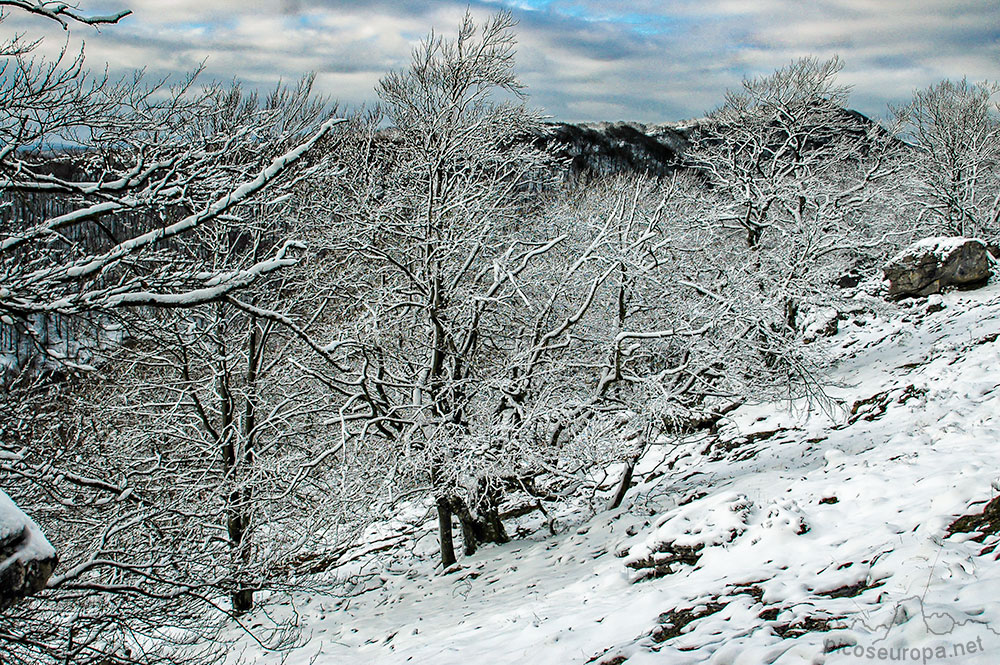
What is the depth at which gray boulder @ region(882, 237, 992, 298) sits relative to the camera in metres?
16.8

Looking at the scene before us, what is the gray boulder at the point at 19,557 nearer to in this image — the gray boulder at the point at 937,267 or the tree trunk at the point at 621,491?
the tree trunk at the point at 621,491

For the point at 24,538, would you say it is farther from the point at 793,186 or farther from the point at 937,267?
the point at 937,267

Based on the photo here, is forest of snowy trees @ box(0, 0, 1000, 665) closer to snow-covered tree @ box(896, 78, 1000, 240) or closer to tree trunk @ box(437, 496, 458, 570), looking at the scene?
tree trunk @ box(437, 496, 458, 570)

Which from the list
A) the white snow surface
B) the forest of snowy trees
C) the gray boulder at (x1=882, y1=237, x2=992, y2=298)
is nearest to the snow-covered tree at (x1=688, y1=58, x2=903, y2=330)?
the gray boulder at (x1=882, y1=237, x2=992, y2=298)

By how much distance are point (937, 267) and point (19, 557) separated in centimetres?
2032

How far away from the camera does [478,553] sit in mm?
10039

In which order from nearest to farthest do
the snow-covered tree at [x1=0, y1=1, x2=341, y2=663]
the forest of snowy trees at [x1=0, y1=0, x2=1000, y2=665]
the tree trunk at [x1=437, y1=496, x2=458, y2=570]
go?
1. the snow-covered tree at [x1=0, y1=1, x2=341, y2=663]
2. the forest of snowy trees at [x1=0, y1=0, x2=1000, y2=665]
3. the tree trunk at [x1=437, y1=496, x2=458, y2=570]

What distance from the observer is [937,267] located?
17.1m

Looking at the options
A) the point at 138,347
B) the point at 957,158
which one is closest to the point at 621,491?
the point at 138,347

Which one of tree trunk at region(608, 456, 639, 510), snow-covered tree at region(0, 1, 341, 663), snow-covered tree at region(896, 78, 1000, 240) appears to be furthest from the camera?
snow-covered tree at region(896, 78, 1000, 240)

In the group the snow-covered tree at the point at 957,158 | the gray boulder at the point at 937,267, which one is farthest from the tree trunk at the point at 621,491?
the snow-covered tree at the point at 957,158

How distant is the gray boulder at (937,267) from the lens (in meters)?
16.8

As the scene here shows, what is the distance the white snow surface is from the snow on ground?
3131mm

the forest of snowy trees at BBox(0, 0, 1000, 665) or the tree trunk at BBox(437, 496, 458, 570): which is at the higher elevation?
the forest of snowy trees at BBox(0, 0, 1000, 665)
